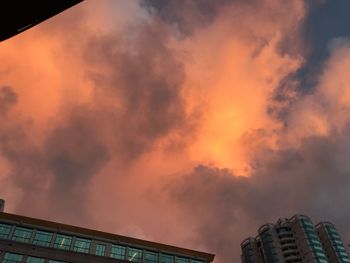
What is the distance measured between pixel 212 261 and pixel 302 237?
70.7 metres

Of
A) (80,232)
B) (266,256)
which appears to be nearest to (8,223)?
(80,232)

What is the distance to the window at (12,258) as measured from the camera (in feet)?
147

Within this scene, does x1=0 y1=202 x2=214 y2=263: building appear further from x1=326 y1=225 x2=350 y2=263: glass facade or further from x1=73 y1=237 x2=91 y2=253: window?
x1=326 y1=225 x2=350 y2=263: glass facade

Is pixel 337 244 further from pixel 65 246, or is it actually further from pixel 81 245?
pixel 65 246

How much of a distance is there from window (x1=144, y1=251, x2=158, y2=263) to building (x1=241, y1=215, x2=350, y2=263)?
75.9 m

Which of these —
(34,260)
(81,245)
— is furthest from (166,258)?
(34,260)

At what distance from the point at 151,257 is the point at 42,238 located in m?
19.8

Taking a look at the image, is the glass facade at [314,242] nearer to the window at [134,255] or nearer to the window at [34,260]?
the window at [134,255]

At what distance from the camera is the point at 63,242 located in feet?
167

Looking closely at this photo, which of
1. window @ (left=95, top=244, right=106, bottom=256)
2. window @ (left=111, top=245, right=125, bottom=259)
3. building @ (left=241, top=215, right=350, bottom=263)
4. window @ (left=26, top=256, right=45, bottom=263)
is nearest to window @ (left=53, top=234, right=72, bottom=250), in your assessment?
window @ (left=26, top=256, right=45, bottom=263)

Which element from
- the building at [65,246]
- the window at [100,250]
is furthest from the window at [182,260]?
the window at [100,250]

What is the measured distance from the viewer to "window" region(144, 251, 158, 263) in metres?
55.8

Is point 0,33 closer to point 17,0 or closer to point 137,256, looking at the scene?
point 17,0

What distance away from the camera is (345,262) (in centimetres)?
11925
